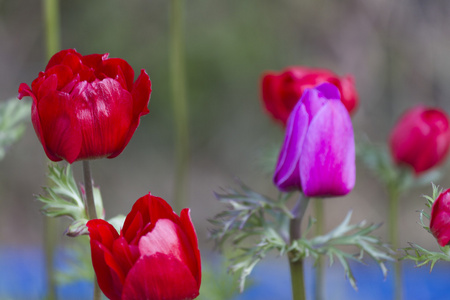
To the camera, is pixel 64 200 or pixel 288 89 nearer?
pixel 64 200

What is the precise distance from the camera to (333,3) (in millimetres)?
2209

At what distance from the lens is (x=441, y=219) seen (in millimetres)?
374

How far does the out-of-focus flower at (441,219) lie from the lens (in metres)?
0.37

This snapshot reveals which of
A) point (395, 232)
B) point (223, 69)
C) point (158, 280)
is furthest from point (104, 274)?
point (223, 69)

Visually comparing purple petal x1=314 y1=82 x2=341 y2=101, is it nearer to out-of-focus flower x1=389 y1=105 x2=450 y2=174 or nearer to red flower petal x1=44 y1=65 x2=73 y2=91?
red flower petal x1=44 y1=65 x2=73 y2=91

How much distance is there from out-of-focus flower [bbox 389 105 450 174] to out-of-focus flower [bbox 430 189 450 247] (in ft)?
1.07

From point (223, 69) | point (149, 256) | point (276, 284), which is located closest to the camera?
point (149, 256)

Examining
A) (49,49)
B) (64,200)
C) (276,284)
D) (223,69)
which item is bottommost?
(276,284)

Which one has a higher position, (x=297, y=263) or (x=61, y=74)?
(x=61, y=74)

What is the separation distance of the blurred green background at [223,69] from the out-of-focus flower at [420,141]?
3.95 ft

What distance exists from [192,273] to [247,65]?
5.53ft

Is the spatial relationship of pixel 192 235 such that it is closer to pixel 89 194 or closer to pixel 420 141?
pixel 89 194

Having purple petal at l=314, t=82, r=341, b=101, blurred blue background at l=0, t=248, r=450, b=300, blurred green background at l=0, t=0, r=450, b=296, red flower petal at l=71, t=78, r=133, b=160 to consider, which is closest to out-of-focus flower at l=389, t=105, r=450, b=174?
blurred blue background at l=0, t=248, r=450, b=300

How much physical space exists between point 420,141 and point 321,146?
33 cm
